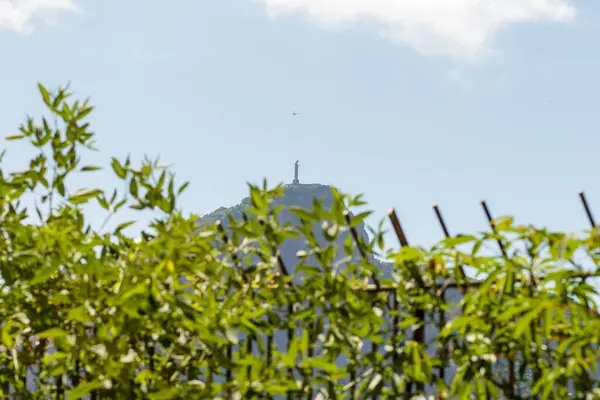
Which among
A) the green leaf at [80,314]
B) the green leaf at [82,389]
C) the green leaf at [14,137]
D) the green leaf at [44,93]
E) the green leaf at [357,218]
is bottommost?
the green leaf at [82,389]

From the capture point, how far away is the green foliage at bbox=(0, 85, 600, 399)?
221 cm

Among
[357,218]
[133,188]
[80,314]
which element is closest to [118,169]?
[133,188]

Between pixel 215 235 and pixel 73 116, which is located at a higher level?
pixel 73 116

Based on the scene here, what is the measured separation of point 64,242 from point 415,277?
106 centimetres

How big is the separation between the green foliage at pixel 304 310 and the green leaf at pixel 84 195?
7 centimetres

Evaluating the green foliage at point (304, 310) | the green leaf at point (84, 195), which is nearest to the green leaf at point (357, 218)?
the green foliage at point (304, 310)

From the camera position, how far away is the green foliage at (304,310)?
2215 millimetres

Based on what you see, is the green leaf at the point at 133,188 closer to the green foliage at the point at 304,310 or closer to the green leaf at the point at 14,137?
the green foliage at the point at 304,310

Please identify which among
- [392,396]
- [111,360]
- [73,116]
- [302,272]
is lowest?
[392,396]

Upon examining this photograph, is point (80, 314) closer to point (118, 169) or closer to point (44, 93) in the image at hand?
point (118, 169)

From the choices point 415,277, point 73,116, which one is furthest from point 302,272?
point 73,116

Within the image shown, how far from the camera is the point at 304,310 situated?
2406mm

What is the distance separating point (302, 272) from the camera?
2.61m

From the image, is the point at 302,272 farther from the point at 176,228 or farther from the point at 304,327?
the point at 176,228
